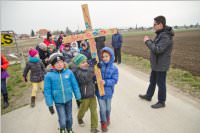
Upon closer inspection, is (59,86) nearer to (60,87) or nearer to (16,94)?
(60,87)

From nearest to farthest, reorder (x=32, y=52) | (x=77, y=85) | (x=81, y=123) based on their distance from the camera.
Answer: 1. (x=77, y=85)
2. (x=81, y=123)
3. (x=32, y=52)

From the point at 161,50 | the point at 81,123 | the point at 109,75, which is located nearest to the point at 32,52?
the point at 81,123

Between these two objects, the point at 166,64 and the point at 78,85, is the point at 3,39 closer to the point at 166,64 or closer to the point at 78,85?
the point at 78,85

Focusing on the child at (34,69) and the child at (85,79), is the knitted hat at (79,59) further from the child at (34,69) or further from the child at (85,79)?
the child at (34,69)

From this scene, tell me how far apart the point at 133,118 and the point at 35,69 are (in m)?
3.01

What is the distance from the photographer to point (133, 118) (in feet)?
12.6

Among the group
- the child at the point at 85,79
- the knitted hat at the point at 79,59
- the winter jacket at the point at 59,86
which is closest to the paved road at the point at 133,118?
the child at the point at 85,79

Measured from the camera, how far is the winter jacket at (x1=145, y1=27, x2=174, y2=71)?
392 centimetres

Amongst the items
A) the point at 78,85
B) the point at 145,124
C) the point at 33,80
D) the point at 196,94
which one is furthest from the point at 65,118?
the point at 196,94

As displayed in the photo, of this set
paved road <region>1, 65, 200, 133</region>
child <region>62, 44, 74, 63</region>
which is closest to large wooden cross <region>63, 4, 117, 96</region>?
paved road <region>1, 65, 200, 133</region>

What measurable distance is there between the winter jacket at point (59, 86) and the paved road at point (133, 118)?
3.06 feet

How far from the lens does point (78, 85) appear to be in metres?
3.29

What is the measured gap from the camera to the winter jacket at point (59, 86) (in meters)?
2.95

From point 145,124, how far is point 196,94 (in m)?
2.27
